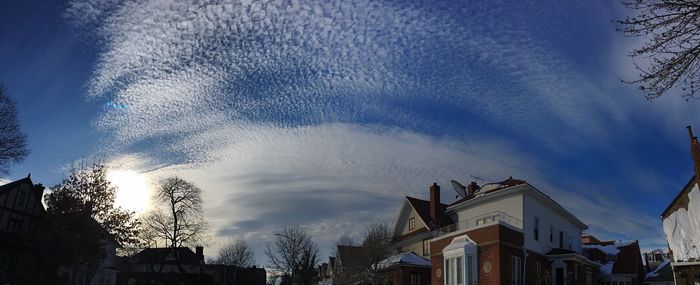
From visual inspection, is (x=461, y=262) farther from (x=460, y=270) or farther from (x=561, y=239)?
(x=561, y=239)

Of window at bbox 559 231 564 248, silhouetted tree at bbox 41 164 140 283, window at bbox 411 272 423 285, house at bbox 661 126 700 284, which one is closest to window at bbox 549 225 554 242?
window at bbox 559 231 564 248

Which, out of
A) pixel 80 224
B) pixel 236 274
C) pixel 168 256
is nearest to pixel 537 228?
pixel 80 224

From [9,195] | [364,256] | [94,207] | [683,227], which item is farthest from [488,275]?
[9,195]

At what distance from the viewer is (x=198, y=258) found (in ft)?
309

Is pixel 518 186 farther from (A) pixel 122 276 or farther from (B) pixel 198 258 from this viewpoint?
(B) pixel 198 258

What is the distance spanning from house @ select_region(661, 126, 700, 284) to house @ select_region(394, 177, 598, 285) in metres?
7.43

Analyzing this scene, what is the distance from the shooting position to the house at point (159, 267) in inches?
2822

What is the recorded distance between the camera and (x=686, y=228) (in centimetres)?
2856

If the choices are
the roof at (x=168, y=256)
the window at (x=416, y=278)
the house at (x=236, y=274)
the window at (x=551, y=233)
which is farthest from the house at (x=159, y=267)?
the window at (x=551, y=233)

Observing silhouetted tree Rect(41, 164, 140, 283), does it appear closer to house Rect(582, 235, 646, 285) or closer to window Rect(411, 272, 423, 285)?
window Rect(411, 272, 423, 285)

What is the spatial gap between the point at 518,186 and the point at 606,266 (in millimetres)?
14479

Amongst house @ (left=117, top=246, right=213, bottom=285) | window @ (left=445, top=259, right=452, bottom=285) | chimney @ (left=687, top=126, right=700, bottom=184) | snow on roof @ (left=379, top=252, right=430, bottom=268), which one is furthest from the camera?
house @ (left=117, top=246, right=213, bottom=285)

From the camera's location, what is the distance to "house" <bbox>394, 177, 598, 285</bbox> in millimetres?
32156

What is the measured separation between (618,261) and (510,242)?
17.0 meters
